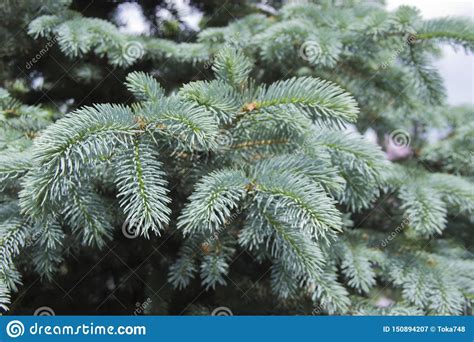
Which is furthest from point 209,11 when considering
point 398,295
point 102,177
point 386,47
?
point 398,295

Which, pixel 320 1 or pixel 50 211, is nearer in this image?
pixel 50 211

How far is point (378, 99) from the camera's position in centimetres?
110

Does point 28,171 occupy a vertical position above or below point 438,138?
below

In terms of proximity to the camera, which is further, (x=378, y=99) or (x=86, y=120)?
(x=378, y=99)

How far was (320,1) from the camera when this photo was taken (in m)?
1.14

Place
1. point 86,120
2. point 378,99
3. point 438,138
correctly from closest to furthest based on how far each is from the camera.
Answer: point 86,120 < point 378,99 < point 438,138

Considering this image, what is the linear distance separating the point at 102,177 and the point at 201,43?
416 millimetres

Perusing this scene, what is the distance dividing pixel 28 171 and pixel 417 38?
722mm

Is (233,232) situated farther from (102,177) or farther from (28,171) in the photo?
(28,171)

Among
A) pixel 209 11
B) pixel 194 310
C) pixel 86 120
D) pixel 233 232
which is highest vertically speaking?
Result: pixel 209 11

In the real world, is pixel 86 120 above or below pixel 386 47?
below
